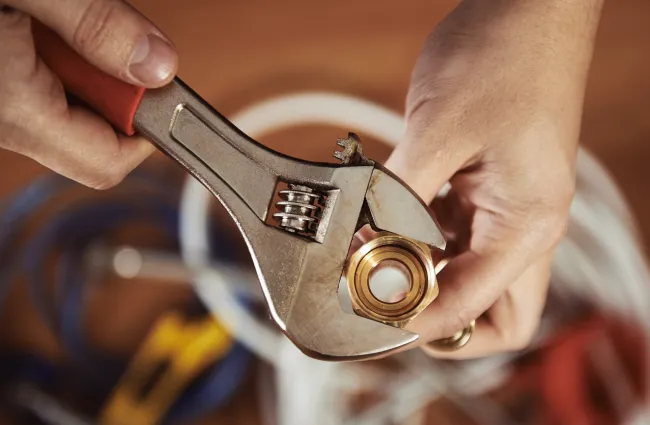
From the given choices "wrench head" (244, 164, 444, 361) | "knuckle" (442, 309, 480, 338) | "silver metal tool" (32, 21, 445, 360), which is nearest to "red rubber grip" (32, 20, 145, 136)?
"silver metal tool" (32, 21, 445, 360)

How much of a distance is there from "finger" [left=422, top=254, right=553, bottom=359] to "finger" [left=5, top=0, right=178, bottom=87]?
251 mm

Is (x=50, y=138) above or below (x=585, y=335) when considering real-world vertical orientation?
above

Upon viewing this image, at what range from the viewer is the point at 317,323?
1.07ft

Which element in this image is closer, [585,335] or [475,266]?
[475,266]

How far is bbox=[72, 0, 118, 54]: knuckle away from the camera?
34cm

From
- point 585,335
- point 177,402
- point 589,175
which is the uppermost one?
point 589,175

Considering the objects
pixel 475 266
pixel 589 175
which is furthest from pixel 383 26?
pixel 475 266

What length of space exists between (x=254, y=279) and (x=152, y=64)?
37cm

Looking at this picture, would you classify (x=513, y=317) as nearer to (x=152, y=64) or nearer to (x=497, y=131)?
(x=497, y=131)

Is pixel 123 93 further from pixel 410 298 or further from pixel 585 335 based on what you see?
pixel 585 335

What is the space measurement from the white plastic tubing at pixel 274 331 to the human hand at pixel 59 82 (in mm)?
263

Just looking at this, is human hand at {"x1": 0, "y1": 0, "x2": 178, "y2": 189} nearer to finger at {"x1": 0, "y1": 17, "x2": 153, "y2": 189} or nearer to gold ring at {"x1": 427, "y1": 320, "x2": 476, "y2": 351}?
finger at {"x1": 0, "y1": 17, "x2": 153, "y2": 189}

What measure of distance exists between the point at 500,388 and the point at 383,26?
402 millimetres

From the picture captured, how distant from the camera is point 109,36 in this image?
1.13 feet
